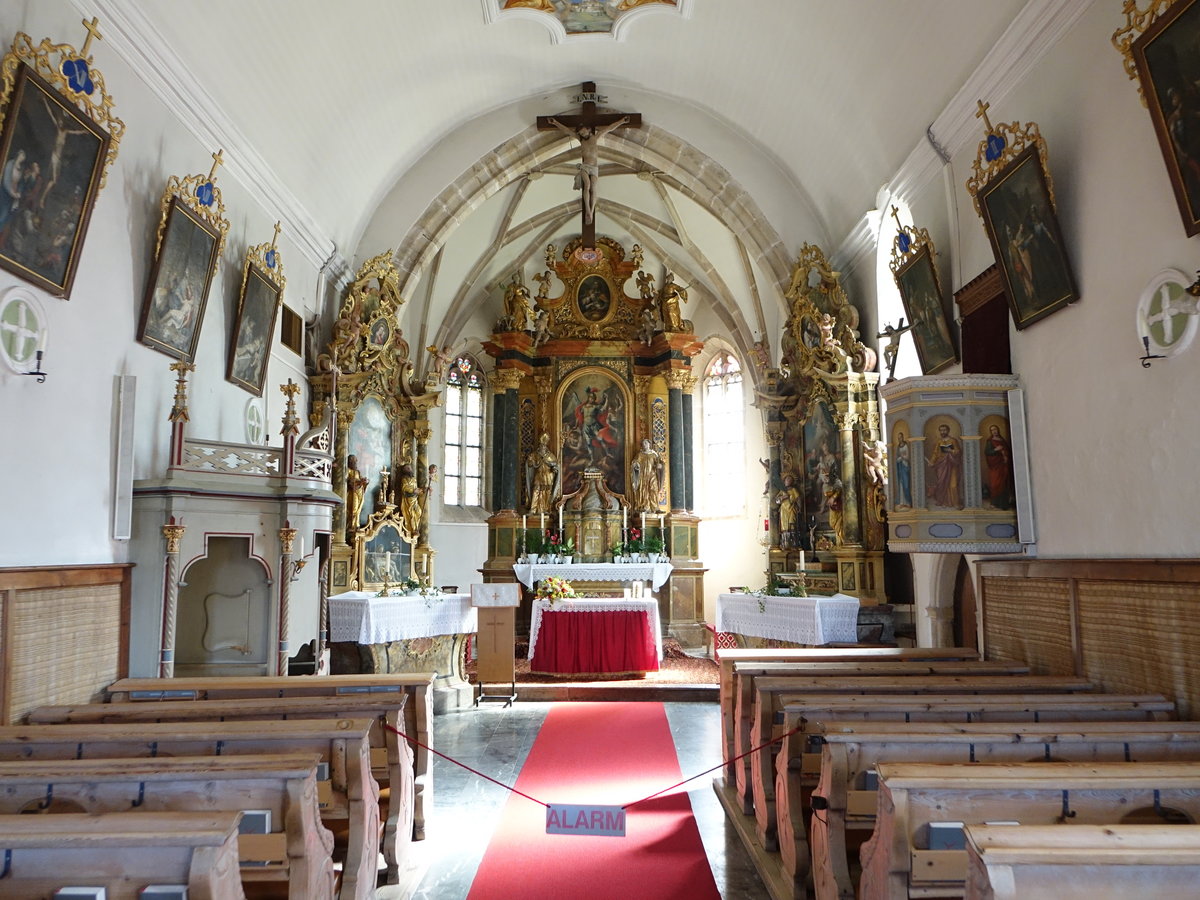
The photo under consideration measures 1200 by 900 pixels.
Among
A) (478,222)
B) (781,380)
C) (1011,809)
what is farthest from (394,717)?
(478,222)

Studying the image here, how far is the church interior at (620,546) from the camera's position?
3688mm

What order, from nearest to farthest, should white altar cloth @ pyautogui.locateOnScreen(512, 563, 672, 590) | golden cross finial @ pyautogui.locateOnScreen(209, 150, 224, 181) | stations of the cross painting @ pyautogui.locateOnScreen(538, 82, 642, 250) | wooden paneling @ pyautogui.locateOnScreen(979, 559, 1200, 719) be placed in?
wooden paneling @ pyautogui.locateOnScreen(979, 559, 1200, 719) → golden cross finial @ pyautogui.locateOnScreen(209, 150, 224, 181) → stations of the cross painting @ pyautogui.locateOnScreen(538, 82, 642, 250) → white altar cloth @ pyautogui.locateOnScreen(512, 563, 672, 590)

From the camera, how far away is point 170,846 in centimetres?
222

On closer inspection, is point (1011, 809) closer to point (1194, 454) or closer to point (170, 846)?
point (170, 846)

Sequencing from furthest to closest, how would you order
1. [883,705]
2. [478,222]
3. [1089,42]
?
[478,222] → [1089,42] → [883,705]

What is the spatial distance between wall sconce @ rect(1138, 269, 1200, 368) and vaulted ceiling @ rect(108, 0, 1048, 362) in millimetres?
2904

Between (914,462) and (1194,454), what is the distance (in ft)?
6.90

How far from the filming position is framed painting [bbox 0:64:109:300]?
465cm

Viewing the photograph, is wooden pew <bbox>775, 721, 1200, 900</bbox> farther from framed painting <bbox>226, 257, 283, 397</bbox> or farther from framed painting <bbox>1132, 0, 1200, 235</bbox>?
framed painting <bbox>226, 257, 283, 397</bbox>

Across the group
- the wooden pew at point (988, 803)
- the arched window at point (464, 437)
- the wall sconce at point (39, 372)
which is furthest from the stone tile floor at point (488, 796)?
the arched window at point (464, 437)

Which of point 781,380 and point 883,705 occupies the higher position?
point 781,380

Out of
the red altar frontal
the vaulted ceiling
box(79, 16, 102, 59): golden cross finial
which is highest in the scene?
the vaulted ceiling

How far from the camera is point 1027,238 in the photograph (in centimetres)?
598

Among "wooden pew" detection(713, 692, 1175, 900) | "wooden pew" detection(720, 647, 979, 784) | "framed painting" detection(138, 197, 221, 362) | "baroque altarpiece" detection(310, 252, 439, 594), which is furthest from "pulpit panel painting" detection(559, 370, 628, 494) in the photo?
"wooden pew" detection(713, 692, 1175, 900)
